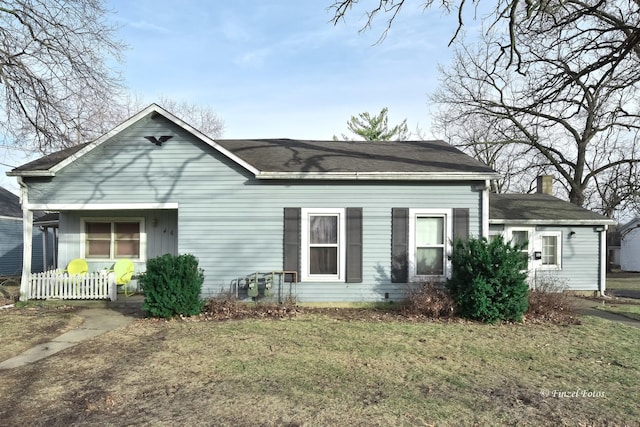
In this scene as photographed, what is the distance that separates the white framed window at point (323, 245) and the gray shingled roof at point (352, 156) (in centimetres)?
111

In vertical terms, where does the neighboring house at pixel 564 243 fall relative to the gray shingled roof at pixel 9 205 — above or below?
below

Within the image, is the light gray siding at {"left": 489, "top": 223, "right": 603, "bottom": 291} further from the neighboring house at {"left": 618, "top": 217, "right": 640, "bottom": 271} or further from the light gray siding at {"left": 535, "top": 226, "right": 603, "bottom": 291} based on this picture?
the neighboring house at {"left": 618, "top": 217, "right": 640, "bottom": 271}

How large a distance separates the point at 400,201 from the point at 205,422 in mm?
7520

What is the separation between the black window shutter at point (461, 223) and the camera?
10.6 m

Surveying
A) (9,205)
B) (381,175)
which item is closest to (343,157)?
(381,175)

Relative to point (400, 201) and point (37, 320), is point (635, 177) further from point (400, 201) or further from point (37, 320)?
point (37, 320)

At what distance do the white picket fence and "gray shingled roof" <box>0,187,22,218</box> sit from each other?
1501 centimetres

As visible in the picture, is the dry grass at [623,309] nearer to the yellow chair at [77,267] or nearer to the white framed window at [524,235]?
the white framed window at [524,235]

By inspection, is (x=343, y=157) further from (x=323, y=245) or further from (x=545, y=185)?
(x=545, y=185)

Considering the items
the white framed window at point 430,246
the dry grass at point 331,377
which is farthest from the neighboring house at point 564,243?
the dry grass at point 331,377

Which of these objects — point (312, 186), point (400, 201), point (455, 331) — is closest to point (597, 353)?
point (455, 331)

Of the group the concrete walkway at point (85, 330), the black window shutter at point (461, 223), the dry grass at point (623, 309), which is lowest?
the dry grass at point (623, 309)

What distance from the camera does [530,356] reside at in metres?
6.68

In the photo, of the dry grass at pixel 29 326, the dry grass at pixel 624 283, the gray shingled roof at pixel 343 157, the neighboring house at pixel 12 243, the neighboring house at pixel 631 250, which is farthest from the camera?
the neighboring house at pixel 631 250
